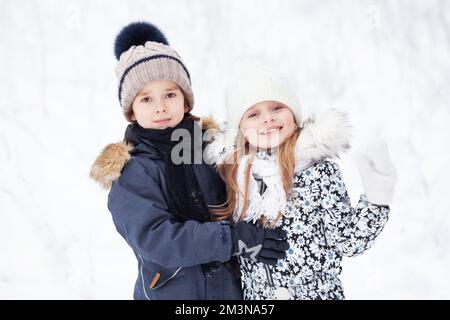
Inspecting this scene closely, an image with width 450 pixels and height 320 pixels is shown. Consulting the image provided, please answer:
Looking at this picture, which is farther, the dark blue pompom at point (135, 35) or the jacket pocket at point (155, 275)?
the dark blue pompom at point (135, 35)

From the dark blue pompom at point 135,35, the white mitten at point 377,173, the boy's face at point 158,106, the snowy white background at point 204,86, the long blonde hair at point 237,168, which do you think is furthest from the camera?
the snowy white background at point 204,86

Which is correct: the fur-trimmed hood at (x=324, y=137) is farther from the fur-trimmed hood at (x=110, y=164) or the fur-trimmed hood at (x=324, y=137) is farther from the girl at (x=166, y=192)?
the fur-trimmed hood at (x=110, y=164)

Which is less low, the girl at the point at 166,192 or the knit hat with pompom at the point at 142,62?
the knit hat with pompom at the point at 142,62

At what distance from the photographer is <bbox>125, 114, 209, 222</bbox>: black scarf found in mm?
1458

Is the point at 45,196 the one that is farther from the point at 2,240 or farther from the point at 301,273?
the point at 301,273

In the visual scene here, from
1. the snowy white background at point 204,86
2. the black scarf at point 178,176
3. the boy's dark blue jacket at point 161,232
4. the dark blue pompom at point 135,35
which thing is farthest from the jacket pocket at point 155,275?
the snowy white background at point 204,86

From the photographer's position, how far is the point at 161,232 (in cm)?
134

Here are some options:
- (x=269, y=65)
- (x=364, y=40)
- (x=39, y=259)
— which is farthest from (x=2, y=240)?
(x=364, y=40)

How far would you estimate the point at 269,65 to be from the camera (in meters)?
1.50

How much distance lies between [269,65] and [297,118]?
0.64 feet

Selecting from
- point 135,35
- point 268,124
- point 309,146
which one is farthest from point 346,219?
point 135,35

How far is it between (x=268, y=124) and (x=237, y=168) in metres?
0.17

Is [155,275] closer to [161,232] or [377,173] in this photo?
[161,232]

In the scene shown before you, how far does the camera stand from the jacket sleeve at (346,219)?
Result: 128cm
